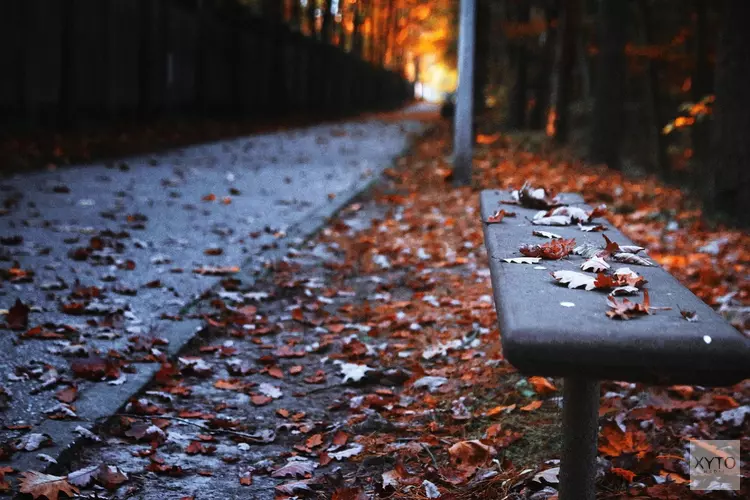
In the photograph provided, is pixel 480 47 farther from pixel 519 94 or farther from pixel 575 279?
pixel 575 279

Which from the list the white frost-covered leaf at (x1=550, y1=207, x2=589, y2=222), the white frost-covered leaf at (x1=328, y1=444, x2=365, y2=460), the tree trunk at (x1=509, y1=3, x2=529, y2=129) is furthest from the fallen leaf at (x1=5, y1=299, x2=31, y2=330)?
the tree trunk at (x1=509, y1=3, x2=529, y2=129)

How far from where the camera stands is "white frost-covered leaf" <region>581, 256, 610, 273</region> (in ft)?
8.15

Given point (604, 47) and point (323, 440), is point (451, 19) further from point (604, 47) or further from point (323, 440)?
point (323, 440)

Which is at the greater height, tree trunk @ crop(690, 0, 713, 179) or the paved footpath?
tree trunk @ crop(690, 0, 713, 179)

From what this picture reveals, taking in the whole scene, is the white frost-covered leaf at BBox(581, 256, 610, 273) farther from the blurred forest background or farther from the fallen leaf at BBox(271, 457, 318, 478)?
the blurred forest background

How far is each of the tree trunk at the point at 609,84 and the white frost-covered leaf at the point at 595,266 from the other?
10818 mm

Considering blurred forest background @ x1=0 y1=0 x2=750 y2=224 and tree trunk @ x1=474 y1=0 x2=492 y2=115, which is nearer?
blurred forest background @ x1=0 y1=0 x2=750 y2=224

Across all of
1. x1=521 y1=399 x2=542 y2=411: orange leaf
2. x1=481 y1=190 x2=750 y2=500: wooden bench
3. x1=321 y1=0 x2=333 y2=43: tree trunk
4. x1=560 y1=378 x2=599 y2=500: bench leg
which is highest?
x1=321 y1=0 x2=333 y2=43: tree trunk

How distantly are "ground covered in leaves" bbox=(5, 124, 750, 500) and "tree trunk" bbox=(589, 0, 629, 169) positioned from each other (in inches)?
275

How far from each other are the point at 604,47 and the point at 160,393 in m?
11.0

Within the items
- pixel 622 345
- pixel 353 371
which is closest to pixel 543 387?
pixel 353 371

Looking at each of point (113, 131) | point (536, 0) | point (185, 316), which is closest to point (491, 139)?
point (536, 0)

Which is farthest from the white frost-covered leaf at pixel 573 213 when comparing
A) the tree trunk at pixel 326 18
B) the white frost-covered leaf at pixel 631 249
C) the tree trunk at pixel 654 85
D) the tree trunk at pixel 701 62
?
the tree trunk at pixel 326 18

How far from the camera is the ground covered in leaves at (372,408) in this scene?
271 cm
